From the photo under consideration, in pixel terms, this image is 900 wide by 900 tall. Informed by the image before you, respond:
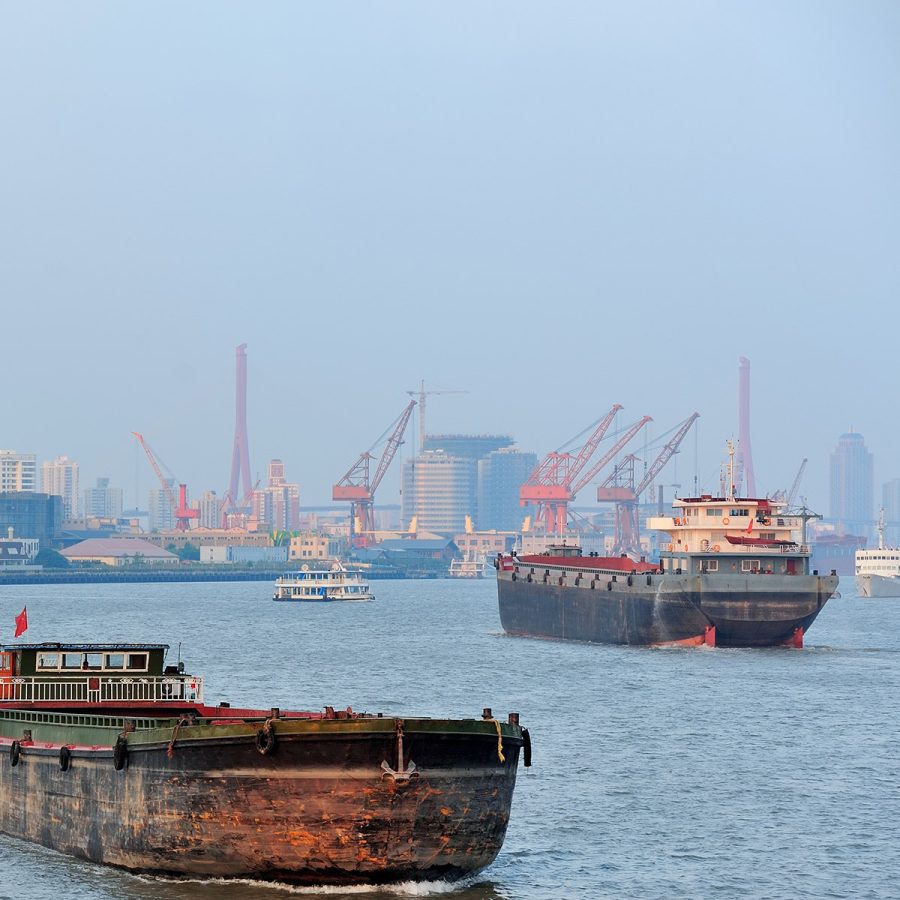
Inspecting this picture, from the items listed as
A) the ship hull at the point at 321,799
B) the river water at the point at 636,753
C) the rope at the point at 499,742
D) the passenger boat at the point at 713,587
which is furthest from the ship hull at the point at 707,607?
the rope at the point at 499,742

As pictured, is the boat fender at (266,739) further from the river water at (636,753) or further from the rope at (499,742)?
the rope at (499,742)

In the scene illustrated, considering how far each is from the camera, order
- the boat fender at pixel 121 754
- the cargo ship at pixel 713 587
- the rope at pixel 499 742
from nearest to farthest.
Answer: the rope at pixel 499 742
the boat fender at pixel 121 754
the cargo ship at pixel 713 587

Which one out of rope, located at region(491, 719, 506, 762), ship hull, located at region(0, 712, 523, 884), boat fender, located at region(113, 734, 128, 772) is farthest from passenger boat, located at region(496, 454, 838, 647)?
boat fender, located at region(113, 734, 128, 772)

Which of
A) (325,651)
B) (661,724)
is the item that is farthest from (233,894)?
(325,651)

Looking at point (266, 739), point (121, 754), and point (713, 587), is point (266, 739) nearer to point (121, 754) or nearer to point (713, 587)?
point (121, 754)

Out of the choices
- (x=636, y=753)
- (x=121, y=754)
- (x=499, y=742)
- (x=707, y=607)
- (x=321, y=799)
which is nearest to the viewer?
(x=321, y=799)

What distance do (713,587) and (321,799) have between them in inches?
2594

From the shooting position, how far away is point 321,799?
33.0m

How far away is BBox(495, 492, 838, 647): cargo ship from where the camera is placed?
97.2m

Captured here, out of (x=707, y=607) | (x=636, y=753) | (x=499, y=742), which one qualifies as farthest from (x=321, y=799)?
(x=707, y=607)

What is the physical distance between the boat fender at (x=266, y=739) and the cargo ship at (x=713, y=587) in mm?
66039

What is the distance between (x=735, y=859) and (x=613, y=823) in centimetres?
456

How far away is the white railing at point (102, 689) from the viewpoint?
41312 millimetres

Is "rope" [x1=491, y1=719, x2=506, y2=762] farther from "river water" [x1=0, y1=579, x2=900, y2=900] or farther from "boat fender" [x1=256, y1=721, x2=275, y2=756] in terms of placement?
"boat fender" [x1=256, y1=721, x2=275, y2=756]
